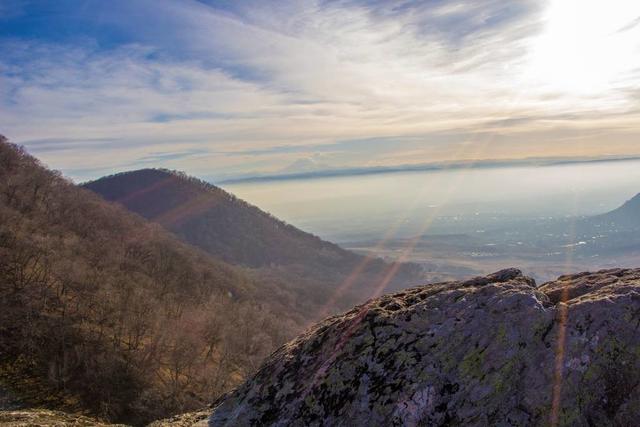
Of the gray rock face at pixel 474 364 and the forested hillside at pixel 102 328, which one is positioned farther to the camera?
the forested hillside at pixel 102 328

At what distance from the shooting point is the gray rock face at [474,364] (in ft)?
24.5

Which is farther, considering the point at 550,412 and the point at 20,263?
the point at 20,263

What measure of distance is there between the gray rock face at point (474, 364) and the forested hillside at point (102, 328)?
79.8 ft

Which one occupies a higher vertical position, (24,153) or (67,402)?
(24,153)

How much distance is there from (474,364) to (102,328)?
39.3 metres

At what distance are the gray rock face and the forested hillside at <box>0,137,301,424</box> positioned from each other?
24323 mm

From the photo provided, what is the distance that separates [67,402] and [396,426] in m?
28.0

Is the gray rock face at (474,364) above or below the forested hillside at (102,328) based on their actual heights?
above

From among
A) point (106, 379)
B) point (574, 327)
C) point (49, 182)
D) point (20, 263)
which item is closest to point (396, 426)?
point (574, 327)

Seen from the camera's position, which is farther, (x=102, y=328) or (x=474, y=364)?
(x=102, y=328)

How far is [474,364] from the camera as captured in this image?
829 cm

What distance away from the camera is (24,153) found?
10988 cm

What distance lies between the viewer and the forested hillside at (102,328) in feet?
101

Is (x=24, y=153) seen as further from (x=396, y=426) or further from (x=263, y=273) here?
(x=396, y=426)
